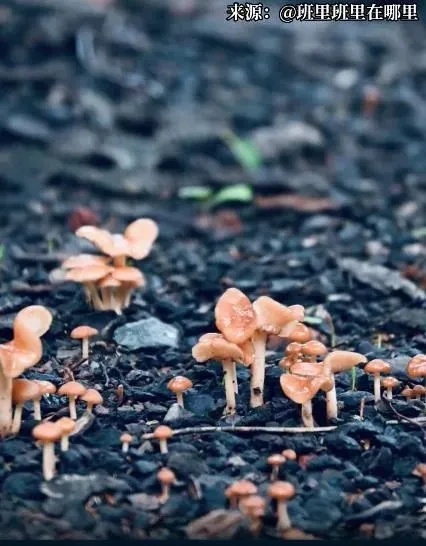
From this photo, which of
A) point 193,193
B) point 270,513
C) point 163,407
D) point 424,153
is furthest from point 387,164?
point 270,513

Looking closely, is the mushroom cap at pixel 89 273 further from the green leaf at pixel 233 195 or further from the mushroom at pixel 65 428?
the green leaf at pixel 233 195

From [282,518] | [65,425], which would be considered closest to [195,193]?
[65,425]

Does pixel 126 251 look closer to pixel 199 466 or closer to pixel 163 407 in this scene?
pixel 163 407

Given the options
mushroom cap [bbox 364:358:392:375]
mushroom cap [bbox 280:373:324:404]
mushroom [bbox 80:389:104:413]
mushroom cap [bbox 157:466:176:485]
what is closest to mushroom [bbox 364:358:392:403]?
mushroom cap [bbox 364:358:392:375]

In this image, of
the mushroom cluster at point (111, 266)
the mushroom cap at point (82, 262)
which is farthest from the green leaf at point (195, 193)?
the mushroom cap at point (82, 262)

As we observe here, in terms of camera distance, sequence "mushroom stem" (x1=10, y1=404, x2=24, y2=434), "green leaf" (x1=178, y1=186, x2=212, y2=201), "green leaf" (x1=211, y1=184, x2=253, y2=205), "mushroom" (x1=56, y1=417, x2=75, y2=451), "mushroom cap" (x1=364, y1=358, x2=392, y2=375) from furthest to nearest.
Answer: "green leaf" (x1=178, y1=186, x2=212, y2=201) → "green leaf" (x1=211, y1=184, x2=253, y2=205) → "mushroom cap" (x1=364, y1=358, x2=392, y2=375) → "mushroom stem" (x1=10, y1=404, x2=24, y2=434) → "mushroom" (x1=56, y1=417, x2=75, y2=451)

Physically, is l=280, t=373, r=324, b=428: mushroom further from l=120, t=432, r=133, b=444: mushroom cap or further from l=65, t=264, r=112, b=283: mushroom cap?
l=65, t=264, r=112, b=283: mushroom cap
